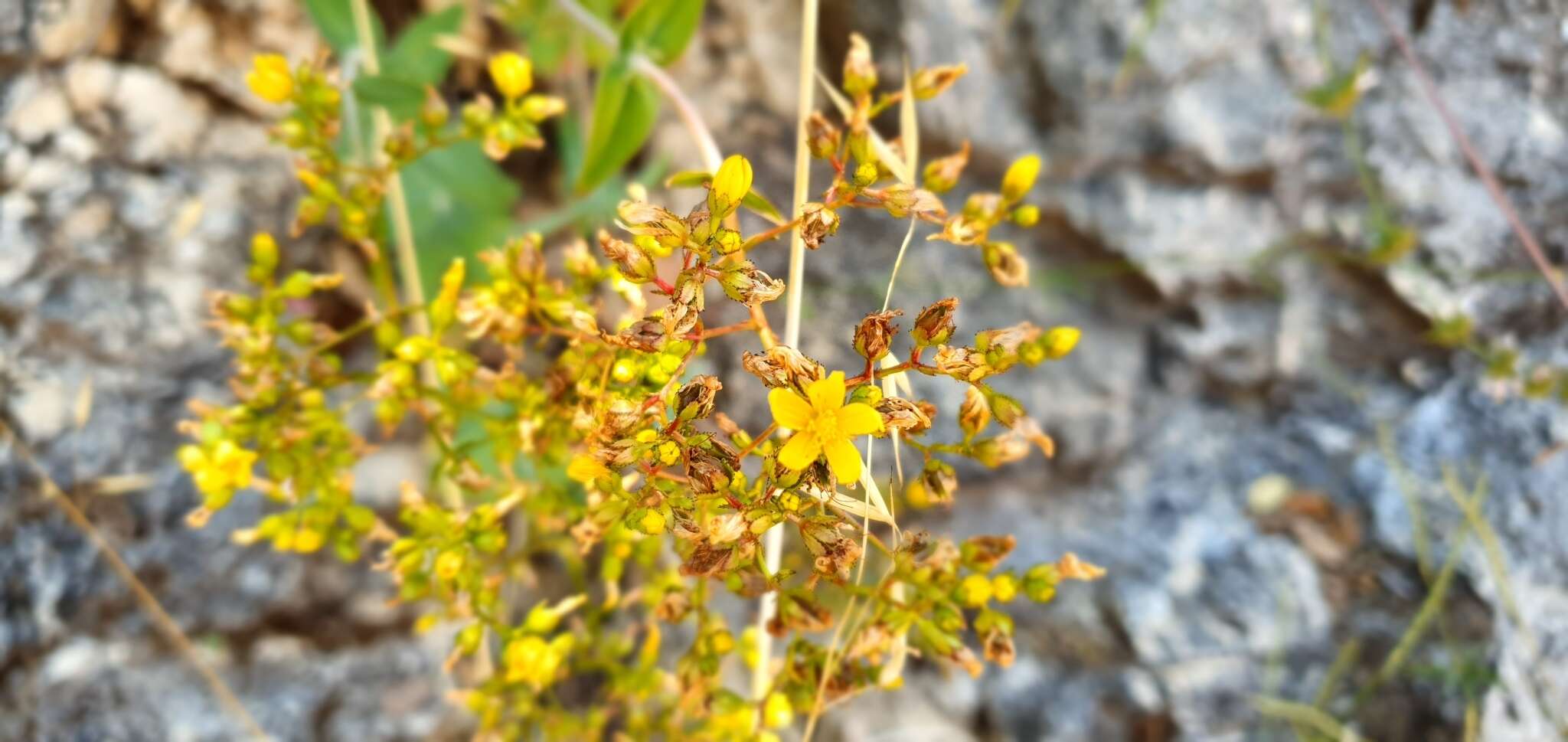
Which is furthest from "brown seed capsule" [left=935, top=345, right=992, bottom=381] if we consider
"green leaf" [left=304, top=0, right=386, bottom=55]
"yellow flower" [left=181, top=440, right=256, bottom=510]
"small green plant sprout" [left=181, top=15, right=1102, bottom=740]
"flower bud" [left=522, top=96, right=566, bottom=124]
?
"green leaf" [left=304, top=0, right=386, bottom=55]

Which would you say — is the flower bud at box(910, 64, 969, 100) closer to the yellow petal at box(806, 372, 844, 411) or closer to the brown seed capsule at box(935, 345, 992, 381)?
the brown seed capsule at box(935, 345, 992, 381)

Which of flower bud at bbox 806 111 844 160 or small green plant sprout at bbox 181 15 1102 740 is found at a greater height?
flower bud at bbox 806 111 844 160

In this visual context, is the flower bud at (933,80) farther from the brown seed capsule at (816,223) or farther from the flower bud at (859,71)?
the brown seed capsule at (816,223)

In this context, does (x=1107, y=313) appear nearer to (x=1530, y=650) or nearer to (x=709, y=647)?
(x=1530, y=650)

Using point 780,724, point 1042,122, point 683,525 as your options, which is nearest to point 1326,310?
point 1042,122

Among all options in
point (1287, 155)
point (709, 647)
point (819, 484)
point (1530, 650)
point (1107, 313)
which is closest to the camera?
point (819, 484)

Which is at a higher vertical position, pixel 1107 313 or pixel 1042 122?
pixel 1042 122

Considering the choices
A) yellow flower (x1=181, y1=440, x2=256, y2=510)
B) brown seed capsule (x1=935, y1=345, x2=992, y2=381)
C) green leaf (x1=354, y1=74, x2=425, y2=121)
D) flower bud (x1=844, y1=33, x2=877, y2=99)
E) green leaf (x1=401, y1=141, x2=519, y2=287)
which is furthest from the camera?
green leaf (x1=401, y1=141, x2=519, y2=287)
